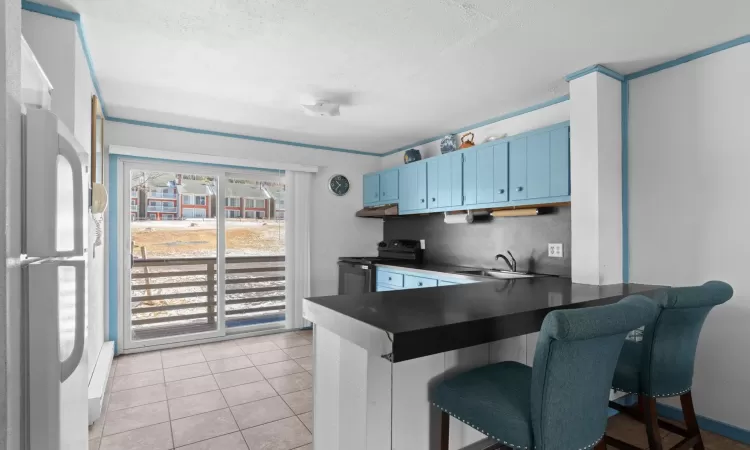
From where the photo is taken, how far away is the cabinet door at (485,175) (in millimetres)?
3516

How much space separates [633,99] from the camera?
9.18 feet

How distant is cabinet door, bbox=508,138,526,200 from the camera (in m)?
3.22

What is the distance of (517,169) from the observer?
129 inches

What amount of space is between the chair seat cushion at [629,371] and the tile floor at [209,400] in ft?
5.60

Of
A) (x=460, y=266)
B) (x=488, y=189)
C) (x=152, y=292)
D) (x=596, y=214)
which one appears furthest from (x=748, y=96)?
(x=152, y=292)

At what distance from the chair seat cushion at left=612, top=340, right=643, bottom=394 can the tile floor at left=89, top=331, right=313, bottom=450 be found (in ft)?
5.60

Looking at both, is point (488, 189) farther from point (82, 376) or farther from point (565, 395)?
point (82, 376)

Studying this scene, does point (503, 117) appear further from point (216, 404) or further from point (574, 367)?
point (216, 404)

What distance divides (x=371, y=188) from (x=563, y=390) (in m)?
4.24

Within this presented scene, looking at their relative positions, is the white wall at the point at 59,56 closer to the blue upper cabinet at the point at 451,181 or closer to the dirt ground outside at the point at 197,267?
the dirt ground outside at the point at 197,267

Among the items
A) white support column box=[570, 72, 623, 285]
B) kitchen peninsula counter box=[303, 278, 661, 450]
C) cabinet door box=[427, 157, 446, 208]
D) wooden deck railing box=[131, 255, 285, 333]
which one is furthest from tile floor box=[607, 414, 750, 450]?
wooden deck railing box=[131, 255, 285, 333]

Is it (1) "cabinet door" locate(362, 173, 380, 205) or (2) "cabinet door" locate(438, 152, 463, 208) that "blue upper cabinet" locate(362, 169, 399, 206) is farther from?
(2) "cabinet door" locate(438, 152, 463, 208)

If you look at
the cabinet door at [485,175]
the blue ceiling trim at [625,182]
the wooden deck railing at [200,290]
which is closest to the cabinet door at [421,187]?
the cabinet door at [485,175]

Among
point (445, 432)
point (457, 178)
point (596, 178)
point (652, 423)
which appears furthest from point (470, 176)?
point (445, 432)
